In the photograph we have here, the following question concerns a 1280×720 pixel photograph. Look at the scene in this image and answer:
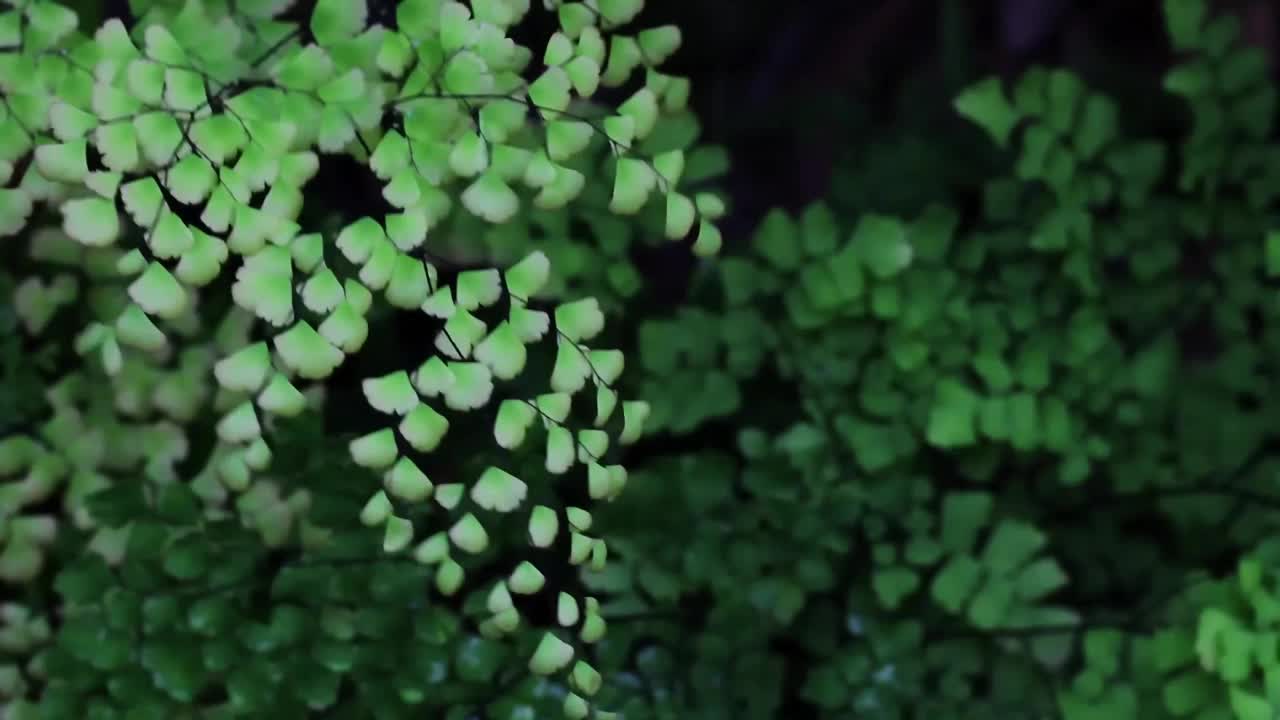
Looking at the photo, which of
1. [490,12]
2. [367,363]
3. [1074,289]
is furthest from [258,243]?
[1074,289]

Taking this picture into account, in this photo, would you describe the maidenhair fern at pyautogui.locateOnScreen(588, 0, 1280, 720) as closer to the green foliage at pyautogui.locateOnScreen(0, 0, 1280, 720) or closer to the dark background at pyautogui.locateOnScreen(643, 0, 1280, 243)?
the green foliage at pyautogui.locateOnScreen(0, 0, 1280, 720)

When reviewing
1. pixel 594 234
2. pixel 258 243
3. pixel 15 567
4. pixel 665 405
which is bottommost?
pixel 15 567

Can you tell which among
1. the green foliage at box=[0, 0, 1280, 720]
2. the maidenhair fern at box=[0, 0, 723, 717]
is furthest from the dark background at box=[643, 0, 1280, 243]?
the maidenhair fern at box=[0, 0, 723, 717]

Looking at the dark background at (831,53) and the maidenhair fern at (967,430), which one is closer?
the maidenhair fern at (967,430)

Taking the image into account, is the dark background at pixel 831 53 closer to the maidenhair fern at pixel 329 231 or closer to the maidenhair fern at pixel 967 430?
the maidenhair fern at pixel 967 430

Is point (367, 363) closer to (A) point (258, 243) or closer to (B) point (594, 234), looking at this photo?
(B) point (594, 234)

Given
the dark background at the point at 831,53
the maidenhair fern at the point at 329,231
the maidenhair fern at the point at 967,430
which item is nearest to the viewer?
the maidenhair fern at the point at 329,231

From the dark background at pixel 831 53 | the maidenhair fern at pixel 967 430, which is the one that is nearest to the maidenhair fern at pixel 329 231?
the maidenhair fern at pixel 967 430

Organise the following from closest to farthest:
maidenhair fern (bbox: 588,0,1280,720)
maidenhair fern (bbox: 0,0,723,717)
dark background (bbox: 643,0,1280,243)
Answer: maidenhair fern (bbox: 0,0,723,717) → maidenhair fern (bbox: 588,0,1280,720) → dark background (bbox: 643,0,1280,243)
